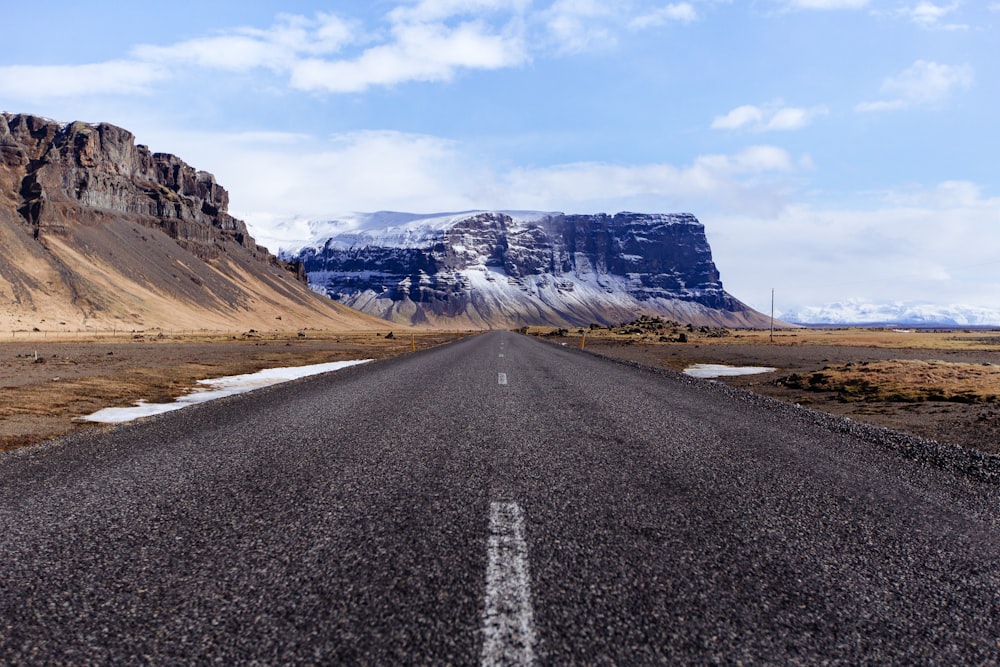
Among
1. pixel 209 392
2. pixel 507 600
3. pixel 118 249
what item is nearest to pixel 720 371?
pixel 209 392

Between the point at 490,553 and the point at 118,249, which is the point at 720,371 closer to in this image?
the point at 490,553

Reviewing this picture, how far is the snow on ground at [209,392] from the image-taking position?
11820mm

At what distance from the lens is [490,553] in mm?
3934

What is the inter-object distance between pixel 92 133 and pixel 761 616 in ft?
635

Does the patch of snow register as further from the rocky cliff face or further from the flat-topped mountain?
the rocky cliff face

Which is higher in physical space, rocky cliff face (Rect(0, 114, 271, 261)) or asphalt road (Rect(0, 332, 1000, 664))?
rocky cliff face (Rect(0, 114, 271, 261))

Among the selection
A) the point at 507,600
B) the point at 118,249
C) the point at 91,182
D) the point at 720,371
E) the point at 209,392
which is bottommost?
the point at 209,392

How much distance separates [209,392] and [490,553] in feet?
49.4

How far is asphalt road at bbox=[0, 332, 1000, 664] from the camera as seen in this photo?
292 centimetres

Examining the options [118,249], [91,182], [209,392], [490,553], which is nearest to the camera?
[490,553]

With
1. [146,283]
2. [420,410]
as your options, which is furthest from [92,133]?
[420,410]

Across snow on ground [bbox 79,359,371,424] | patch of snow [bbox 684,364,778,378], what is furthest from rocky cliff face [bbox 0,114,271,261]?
patch of snow [bbox 684,364,778,378]

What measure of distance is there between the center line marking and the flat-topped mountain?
96839mm

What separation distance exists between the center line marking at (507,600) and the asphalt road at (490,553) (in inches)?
0.6
